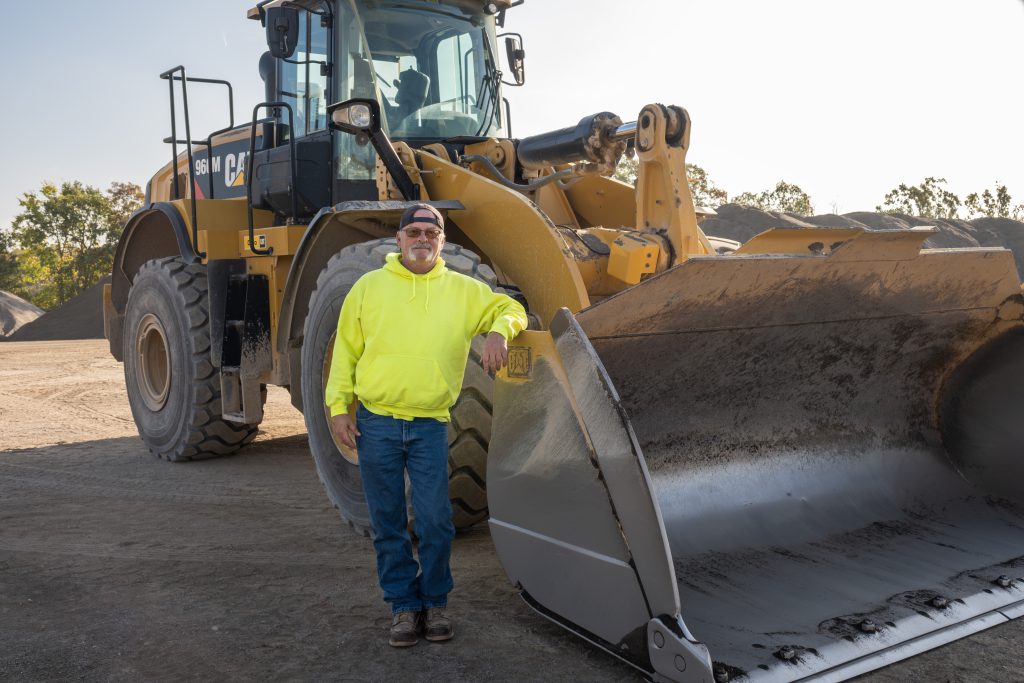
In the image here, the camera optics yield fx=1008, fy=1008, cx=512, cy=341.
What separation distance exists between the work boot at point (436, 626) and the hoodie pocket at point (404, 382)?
70cm

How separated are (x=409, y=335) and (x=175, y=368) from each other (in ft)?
12.7

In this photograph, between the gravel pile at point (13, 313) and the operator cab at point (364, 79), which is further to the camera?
the gravel pile at point (13, 313)

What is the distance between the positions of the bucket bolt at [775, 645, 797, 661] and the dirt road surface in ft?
0.86

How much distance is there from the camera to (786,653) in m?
2.90

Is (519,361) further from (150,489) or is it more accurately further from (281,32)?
(150,489)

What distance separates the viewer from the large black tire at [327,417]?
4.05m

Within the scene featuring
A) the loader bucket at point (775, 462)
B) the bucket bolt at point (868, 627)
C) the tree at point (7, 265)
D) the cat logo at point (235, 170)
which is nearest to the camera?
the loader bucket at point (775, 462)

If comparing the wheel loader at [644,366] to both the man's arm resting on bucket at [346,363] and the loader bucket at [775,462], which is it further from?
the man's arm resting on bucket at [346,363]

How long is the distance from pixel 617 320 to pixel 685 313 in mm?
300

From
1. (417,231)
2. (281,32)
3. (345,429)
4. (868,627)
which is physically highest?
(281,32)

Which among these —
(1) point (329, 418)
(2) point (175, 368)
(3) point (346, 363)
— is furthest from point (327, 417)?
(2) point (175, 368)

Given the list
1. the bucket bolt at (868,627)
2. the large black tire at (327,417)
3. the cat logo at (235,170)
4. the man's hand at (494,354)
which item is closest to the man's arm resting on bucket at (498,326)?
the man's hand at (494,354)

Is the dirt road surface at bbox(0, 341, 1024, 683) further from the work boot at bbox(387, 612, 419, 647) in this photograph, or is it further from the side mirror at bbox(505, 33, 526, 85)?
the side mirror at bbox(505, 33, 526, 85)

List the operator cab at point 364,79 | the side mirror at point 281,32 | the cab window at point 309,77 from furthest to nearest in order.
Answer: the cab window at point 309,77 < the operator cab at point 364,79 < the side mirror at point 281,32
